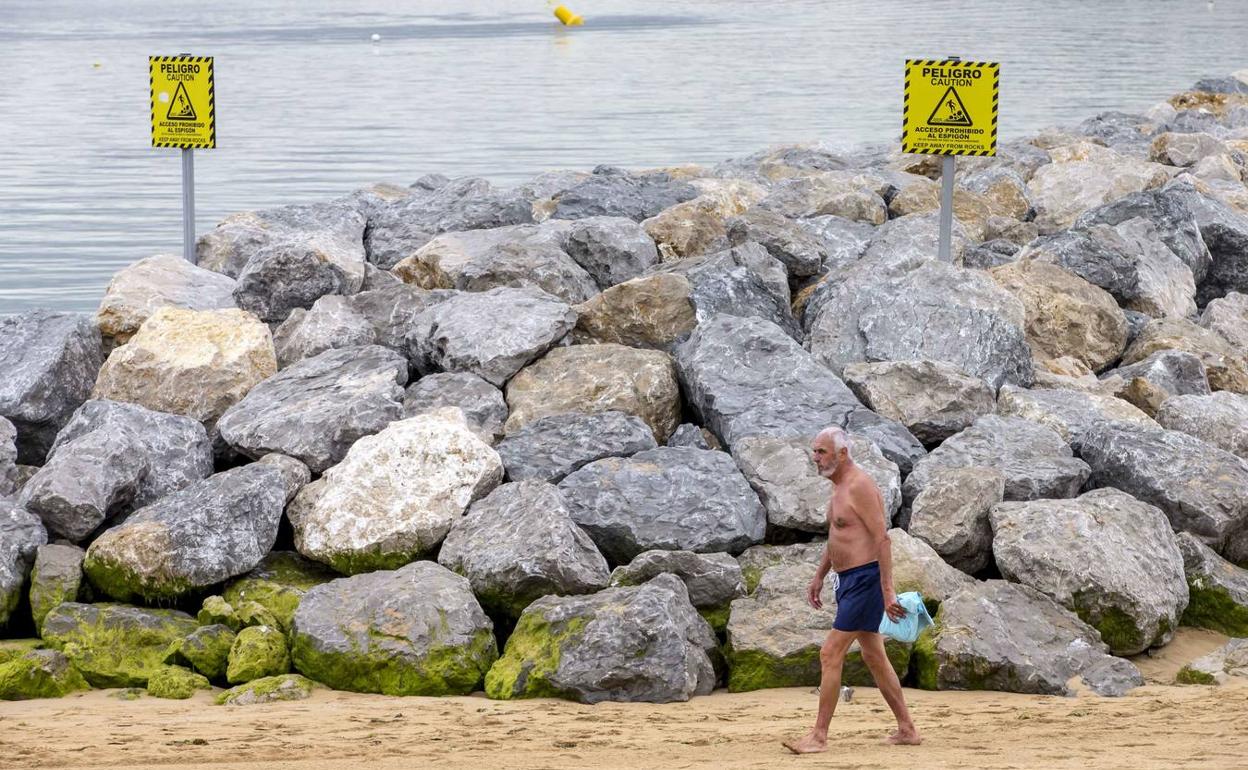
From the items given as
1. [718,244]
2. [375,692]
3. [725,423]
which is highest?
[718,244]

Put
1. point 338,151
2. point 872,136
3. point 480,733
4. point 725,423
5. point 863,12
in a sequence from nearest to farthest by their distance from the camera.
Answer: point 480,733 < point 725,423 < point 338,151 < point 872,136 < point 863,12

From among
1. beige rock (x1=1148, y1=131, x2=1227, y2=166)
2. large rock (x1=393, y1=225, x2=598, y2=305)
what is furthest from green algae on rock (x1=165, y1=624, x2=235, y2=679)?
beige rock (x1=1148, y1=131, x2=1227, y2=166)

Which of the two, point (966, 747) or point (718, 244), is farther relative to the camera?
point (718, 244)

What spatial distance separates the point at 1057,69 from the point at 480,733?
1969 inches

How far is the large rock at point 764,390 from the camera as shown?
1007 centimetres

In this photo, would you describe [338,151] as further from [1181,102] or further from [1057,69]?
[1057,69]

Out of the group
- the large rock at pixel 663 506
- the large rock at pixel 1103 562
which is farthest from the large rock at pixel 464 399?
the large rock at pixel 1103 562

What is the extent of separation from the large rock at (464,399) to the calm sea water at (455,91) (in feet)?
26.6

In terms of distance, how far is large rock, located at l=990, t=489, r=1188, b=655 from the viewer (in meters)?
8.59

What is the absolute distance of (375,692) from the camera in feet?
26.2

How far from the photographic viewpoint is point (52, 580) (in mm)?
8758

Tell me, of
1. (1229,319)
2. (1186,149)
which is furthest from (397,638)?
(1186,149)

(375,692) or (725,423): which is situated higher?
(725,423)

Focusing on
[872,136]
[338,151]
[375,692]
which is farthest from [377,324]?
[872,136]
